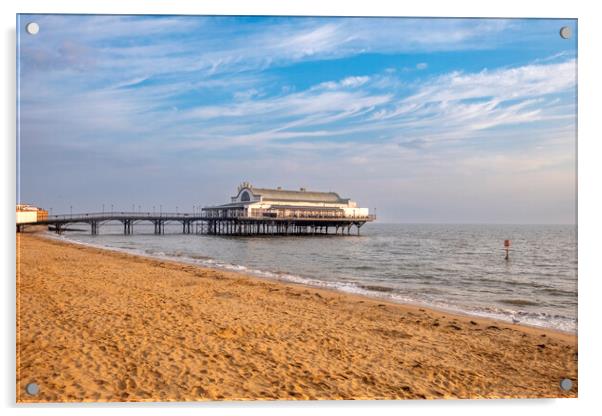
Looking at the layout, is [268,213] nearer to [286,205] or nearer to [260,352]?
[286,205]

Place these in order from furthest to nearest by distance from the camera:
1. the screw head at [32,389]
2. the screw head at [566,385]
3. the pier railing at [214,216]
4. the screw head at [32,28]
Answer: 1. the pier railing at [214,216]
2. the screw head at [32,28]
3. the screw head at [566,385]
4. the screw head at [32,389]

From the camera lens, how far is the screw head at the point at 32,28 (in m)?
4.61

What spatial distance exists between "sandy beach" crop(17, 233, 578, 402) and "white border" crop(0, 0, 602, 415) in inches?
7.4

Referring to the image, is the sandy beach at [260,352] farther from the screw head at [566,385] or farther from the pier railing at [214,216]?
the pier railing at [214,216]

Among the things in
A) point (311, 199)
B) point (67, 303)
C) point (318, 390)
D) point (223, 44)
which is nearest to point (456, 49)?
point (223, 44)

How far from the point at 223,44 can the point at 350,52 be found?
1437mm

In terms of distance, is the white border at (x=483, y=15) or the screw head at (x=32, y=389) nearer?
the screw head at (x=32, y=389)

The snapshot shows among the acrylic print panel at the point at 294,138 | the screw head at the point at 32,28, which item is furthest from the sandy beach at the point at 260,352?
the screw head at the point at 32,28

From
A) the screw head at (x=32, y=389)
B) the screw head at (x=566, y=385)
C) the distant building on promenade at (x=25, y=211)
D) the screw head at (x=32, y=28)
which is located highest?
the screw head at (x=32, y=28)

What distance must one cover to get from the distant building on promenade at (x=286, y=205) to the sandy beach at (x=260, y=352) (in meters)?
32.2

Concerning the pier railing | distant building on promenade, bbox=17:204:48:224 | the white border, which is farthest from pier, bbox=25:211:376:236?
the white border

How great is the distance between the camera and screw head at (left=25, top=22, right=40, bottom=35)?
4.61 m

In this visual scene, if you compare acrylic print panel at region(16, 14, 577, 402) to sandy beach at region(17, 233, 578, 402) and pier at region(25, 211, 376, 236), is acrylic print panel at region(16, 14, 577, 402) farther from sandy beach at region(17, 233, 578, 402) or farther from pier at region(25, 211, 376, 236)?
pier at region(25, 211, 376, 236)

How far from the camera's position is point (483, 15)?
15.6ft
